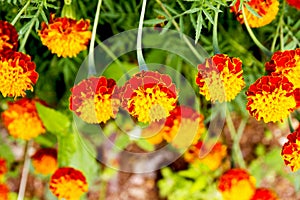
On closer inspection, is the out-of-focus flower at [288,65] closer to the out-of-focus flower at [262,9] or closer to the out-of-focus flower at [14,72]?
the out-of-focus flower at [262,9]

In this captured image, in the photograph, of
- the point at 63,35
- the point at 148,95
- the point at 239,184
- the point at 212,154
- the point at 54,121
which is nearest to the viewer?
the point at 148,95

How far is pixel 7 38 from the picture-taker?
125cm

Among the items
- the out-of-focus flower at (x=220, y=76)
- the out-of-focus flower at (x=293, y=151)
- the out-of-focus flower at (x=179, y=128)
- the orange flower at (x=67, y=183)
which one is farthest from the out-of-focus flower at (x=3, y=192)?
the out-of-focus flower at (x=293, y=151)

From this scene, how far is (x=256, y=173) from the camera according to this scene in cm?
181

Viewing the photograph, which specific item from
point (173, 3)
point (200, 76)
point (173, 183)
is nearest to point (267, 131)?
point (173, 183)

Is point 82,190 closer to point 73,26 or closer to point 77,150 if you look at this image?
point 77,150

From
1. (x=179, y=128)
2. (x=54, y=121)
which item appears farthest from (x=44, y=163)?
(x=179, y=128)

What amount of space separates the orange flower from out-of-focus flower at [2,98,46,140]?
0.56 feet

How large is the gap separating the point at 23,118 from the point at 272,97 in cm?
66

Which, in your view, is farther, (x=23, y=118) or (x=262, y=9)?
(x=23, y=118)

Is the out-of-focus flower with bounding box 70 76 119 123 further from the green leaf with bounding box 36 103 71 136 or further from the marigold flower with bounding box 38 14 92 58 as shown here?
the green leaf with bounding box 36 103 71 136

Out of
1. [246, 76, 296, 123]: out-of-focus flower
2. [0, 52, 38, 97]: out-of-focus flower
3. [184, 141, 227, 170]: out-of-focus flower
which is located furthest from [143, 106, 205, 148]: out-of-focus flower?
[0, 52, 38, 97]: out-of-focus flower

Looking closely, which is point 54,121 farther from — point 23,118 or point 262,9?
point 262,9

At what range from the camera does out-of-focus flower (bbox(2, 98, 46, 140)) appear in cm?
150
